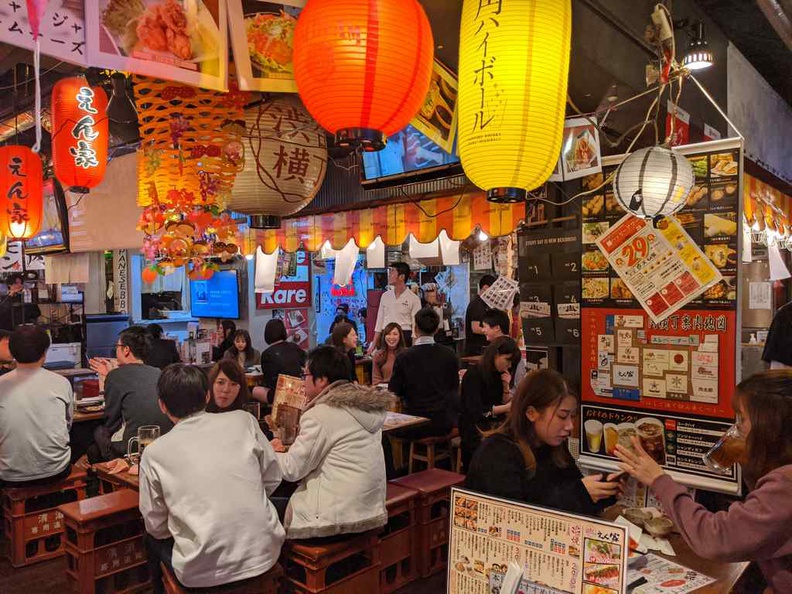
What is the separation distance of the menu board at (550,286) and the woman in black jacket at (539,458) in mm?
1894

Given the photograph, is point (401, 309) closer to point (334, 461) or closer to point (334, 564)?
point (334, 564)

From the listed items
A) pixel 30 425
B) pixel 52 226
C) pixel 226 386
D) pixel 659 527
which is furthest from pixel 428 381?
pixel 52 226

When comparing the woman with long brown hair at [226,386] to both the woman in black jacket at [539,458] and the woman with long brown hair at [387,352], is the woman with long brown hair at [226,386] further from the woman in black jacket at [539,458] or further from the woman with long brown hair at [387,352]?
the woman with long brown hair at [387,352]

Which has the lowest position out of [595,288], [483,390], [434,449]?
[434,449]

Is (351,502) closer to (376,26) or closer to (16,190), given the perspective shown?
(376,26)

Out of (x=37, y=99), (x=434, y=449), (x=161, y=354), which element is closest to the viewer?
(x=37, y=99)

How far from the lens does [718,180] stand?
3.94m

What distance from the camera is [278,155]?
4.65m

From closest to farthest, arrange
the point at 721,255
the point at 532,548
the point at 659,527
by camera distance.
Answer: the point at 532,548 → the point at 659,527 → the point at 721,255

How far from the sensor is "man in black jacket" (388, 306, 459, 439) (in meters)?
6.32

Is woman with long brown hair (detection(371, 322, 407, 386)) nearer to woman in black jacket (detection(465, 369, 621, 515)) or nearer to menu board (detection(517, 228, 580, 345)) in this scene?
menu board (detection(517, 228, 580, 345))

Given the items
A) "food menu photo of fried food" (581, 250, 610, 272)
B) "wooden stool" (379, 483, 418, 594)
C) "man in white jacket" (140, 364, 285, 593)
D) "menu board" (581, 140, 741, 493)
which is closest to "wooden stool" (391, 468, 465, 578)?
"wooden stool" (379, 483, 418, 594)

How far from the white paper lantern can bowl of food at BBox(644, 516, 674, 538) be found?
1.77 meters

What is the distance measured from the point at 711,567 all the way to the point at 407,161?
415 centimetres
